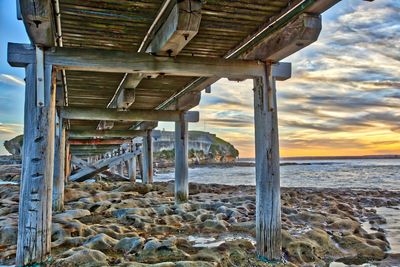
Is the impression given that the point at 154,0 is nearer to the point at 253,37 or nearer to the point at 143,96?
the point at 253,37

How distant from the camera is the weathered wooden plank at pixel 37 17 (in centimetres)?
341

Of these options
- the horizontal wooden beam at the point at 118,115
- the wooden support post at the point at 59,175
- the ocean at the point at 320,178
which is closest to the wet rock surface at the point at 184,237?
the wooden support post at the point at 59,175

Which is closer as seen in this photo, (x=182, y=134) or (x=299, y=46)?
(x=299, y=46)

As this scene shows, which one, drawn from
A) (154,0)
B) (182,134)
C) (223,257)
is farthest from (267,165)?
(182,134)

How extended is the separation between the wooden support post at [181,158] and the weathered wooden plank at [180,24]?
5329 mm

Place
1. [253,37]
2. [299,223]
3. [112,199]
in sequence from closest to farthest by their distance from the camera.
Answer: [253,37] → [299,223] → [112,199]

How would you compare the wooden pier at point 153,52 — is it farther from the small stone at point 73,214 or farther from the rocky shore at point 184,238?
the small stone at point 73,214

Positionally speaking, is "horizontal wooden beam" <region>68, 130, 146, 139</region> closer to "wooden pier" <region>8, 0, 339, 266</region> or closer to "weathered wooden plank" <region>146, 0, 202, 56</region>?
"wooden pier" <region>8, 0, 339, 266</region>

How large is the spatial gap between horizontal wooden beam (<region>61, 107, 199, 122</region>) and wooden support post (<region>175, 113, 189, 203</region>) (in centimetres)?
27

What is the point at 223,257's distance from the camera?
16.7 ft

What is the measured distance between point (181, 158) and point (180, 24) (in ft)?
21.2

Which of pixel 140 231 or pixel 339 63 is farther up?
pixel 339 63

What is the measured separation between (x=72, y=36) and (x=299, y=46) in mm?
3077

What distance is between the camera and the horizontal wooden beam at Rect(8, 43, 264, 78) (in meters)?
4.37
